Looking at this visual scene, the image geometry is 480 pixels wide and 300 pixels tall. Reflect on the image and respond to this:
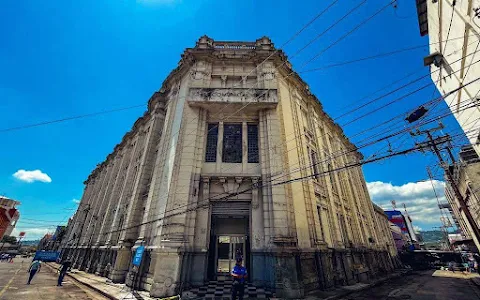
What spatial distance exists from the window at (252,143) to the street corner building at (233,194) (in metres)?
0.07

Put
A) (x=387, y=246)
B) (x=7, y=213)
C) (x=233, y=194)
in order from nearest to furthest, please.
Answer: (x=7, y=213) < (x=233, y=194) < (x=387, y=246)

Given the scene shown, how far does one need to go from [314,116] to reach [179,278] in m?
17.0

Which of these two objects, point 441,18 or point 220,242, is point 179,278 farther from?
point 441,18

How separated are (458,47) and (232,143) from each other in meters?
11.5

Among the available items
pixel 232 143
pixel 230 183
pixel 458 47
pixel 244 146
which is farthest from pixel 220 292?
pixel 458 47

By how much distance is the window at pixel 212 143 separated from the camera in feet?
41.3

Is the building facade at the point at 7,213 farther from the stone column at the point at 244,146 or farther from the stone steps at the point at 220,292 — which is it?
the stone column at the point at 244,146

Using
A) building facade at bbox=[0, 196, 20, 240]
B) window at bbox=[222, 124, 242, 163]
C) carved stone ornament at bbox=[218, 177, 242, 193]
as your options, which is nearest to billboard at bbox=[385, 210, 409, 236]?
window at bbox=[222, 124, 242, 163]

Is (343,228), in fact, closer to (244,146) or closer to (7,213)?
(244,146)

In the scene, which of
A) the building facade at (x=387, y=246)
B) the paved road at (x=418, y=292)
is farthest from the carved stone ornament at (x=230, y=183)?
the building facade at (x=387, y=246)

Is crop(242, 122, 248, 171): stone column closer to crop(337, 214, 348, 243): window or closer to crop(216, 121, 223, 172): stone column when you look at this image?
crop(216, 121, 223, 172): stone column

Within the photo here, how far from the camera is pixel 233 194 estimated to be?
32.7ft

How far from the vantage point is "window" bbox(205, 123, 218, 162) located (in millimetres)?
12586

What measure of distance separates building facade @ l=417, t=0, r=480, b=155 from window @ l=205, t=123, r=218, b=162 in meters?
10.3
